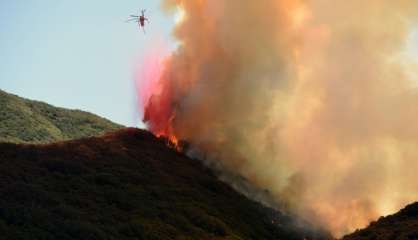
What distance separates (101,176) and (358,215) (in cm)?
4492

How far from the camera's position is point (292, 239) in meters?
109

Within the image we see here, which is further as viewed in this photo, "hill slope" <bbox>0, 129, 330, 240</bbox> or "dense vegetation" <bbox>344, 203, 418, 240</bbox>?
"hill slope" <bbox>0, 129, 330, 240</bbox>

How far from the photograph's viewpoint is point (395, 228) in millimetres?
79812

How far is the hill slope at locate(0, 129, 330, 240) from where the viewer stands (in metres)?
86.8

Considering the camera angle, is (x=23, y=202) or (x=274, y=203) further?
(x=274, y=203)

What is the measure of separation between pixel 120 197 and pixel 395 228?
125 ft

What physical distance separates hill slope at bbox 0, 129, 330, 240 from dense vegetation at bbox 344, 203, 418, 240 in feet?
70.7

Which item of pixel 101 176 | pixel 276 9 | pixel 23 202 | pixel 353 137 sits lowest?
pixel 23 202

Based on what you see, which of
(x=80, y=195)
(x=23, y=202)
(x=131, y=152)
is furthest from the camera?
(x=131, y=152)

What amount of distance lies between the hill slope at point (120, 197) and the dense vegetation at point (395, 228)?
21.5 m

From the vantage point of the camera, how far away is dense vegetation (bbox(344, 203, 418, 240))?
7519 centimetres

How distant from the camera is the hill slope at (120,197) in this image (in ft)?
285

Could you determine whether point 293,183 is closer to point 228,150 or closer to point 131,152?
point 228,150

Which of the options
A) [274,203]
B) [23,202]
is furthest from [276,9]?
[23,202]
